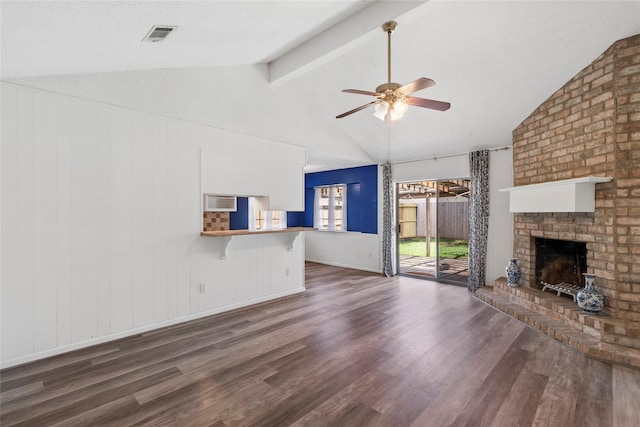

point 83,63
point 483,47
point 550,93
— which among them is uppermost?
point 483,47

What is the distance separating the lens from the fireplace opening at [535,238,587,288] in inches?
159

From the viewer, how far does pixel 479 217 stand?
17.5 ft

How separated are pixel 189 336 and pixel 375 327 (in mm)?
2190

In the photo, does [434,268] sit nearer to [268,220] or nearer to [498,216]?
[498,216]

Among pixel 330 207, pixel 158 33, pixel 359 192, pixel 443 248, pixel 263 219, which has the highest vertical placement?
pixel 158 33

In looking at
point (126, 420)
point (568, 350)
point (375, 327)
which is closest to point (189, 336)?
point (126, 420)

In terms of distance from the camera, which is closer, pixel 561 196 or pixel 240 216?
pixel 561 196

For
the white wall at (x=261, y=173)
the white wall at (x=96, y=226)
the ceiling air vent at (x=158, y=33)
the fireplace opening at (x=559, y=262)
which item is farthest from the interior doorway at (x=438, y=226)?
the ceiling air vent at (x=158, y=33)

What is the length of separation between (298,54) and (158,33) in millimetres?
1687

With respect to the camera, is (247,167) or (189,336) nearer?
(189,336)

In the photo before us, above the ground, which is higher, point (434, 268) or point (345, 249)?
point (345, 249)

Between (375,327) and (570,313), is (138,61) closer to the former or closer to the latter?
(375,327)

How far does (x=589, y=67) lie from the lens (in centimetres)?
334

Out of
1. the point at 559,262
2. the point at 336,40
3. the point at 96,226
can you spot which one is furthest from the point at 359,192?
the point at 96,226
